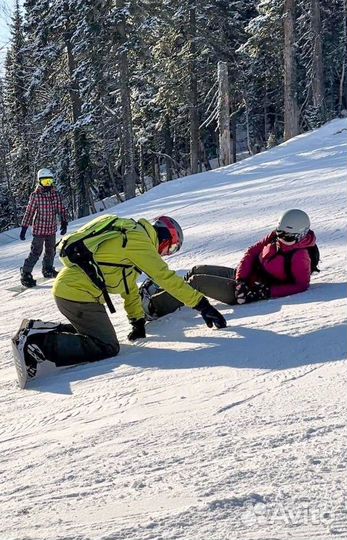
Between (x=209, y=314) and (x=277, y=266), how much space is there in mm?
969

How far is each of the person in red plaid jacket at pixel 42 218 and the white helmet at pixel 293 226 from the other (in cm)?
472

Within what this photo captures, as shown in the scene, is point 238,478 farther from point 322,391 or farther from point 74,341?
point 74,341

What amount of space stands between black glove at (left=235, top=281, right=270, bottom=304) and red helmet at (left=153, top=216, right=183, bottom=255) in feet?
2.47

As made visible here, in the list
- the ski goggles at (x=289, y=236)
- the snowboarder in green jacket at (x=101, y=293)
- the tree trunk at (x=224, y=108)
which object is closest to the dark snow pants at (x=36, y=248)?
the snowboarder in green jacket at (x=101, y=293)

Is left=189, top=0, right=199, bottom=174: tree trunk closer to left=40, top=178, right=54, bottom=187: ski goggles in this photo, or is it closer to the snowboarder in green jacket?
left=40, top=178, right=54, bottom=187: ski goggles

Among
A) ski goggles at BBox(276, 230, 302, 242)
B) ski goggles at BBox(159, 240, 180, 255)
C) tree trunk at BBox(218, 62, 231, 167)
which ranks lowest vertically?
ski goggles at BBox(276, 230, 302, 242)

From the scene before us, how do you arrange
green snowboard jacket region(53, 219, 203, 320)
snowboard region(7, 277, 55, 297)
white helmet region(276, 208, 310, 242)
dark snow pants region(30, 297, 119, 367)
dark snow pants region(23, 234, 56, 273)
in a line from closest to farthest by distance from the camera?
green snowboard jacket region(53, 219, 203, 320) < dark snow pants region(30, 297, 119, 367) < white helmet region(276, 208, 310, 242) < snowboard region(7, 277, 55, 297) < dark snow pants region(23, 234, 56, 273)

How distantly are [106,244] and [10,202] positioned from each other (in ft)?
118

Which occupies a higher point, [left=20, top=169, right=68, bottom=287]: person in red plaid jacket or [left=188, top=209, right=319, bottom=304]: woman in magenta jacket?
[left=20, top=169, right=68, bottom=287]: person in red plaid jacket

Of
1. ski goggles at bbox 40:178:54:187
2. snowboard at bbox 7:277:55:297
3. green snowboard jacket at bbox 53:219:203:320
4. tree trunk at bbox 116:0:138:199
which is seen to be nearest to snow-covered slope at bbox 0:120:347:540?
green snowboard jacket at bbox 53:219:203:320

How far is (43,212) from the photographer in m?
9.05

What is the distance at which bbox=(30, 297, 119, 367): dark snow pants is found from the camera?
4.77 m

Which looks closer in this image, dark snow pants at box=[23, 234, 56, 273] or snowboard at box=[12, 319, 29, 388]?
snowboard at box=[12, 319, 29, 388]

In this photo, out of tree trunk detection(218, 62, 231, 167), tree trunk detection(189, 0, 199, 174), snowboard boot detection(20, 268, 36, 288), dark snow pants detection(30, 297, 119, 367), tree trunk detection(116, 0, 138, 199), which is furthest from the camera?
tree trunk detection(189, 0, 199, 174)
